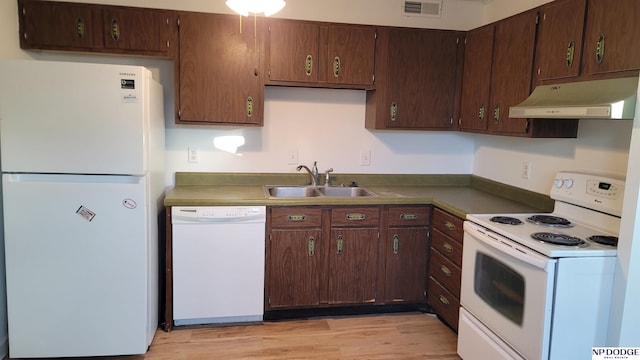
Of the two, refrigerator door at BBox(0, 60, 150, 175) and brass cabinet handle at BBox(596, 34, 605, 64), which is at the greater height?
brass cabinet handle at BBox(596, 34, 605, 64)

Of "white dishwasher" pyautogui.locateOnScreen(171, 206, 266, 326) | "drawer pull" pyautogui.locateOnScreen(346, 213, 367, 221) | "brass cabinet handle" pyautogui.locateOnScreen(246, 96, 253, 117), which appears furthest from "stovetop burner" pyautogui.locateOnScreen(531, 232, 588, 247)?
"brass cabinet handle" pyautogui.locateOnScreen(246, 96, 253, 117)

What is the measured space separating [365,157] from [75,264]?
7.32ft

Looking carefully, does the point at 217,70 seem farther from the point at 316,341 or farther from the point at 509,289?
the point at 509,289

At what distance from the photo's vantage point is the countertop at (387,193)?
2885 mm

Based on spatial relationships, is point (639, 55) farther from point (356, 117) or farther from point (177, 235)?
point (177, 235)

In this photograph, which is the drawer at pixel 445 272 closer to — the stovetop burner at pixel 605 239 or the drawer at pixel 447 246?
the drawer at pixel 447 246

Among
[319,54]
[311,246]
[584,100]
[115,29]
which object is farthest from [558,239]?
[115,29]

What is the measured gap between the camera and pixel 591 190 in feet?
7.68

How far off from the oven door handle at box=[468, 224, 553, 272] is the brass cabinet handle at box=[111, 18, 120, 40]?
260 cm

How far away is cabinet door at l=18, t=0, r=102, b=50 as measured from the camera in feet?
9.43

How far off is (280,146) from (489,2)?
6.74ft

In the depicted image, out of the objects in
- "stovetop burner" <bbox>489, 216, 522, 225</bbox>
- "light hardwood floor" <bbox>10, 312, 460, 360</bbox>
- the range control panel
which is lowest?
"light hardwood floor" <bbox>10, 312, 460, 360</bbox>

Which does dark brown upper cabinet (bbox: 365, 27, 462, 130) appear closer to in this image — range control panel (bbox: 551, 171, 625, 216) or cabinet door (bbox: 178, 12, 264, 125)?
cabinet door (bbox: 178, 12, 264, 125)

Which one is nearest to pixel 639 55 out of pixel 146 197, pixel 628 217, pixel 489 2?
pixel 628 217
